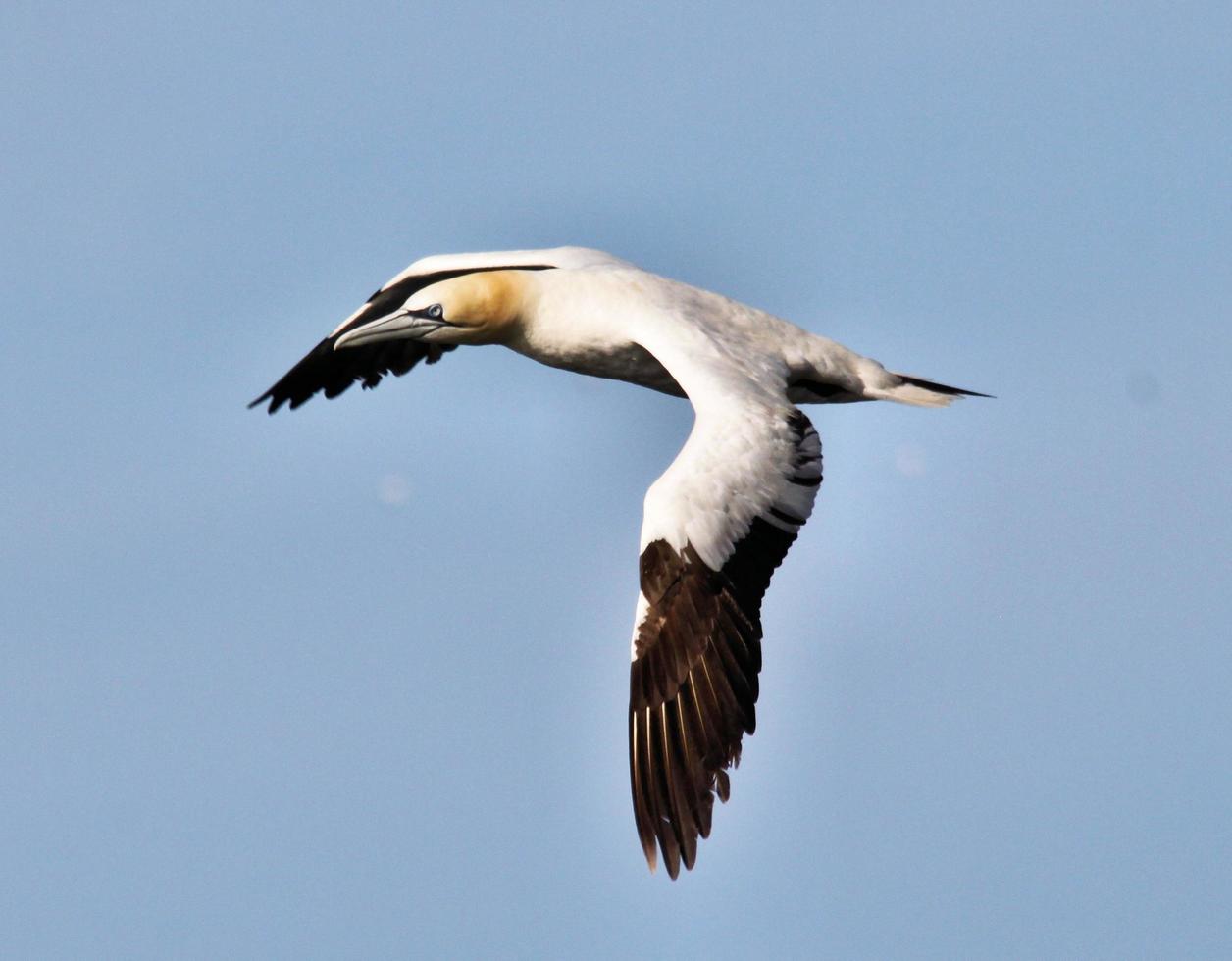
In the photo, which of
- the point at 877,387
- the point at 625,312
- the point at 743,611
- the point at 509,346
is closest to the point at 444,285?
the point at 509,346

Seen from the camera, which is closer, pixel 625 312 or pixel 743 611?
pixel 743 611

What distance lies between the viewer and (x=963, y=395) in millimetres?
14617

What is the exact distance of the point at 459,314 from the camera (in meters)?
14.2

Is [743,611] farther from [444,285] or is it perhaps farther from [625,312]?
[444,285]

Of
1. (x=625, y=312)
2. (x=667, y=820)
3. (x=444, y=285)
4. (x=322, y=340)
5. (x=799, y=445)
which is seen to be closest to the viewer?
(x=667, y=820)

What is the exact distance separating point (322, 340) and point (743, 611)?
567 centimetres

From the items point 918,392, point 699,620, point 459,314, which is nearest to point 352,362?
point 459,314

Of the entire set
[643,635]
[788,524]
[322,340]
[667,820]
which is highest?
[322,340]

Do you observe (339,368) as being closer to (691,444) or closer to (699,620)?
(691,444)

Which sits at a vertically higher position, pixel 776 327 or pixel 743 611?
pixel 776 327

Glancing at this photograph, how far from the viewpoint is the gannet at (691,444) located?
1146cm

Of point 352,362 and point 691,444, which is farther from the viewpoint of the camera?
point 352,362

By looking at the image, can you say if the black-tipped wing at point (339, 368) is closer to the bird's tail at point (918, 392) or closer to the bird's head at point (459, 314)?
the bird's head at point (459, 314)

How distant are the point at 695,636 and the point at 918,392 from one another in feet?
12.1
